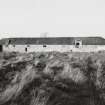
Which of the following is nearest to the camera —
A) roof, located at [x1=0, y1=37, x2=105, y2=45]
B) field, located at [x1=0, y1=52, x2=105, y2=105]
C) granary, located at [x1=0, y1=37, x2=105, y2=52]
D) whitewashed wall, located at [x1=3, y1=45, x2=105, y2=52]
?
field, located at [x1=0, y1=52, x2=105, y2=105]

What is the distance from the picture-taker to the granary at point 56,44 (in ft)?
108

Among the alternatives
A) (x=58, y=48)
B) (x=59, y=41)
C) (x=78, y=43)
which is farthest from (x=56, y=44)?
(x=78, y=43)

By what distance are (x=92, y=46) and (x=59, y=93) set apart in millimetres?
30827

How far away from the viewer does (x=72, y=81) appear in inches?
163

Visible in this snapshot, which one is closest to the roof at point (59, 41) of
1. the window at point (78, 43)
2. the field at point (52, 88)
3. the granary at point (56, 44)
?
the granary at point (56, 44)

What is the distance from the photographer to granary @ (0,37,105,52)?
32938mm

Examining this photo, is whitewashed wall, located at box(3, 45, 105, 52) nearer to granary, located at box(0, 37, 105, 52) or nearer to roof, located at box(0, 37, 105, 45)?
granary, located at box(0, 37, 105, 52)

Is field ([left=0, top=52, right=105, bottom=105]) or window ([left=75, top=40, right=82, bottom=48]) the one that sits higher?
window ([left=75, top=40, right=82, bottom=48])

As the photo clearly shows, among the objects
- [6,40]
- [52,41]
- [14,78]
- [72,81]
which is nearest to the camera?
[72,81]

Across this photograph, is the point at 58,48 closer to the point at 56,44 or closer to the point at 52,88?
the point at 56,44

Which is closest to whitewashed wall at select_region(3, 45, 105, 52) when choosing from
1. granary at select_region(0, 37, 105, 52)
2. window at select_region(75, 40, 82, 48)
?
granary at select_region(0, 37, 105, 52)

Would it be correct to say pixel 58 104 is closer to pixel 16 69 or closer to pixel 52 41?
pixel 16 69

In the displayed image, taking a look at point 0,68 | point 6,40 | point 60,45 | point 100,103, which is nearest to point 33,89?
point 100,103

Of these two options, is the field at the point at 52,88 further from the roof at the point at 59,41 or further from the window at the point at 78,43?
the window at the point at 78,43
